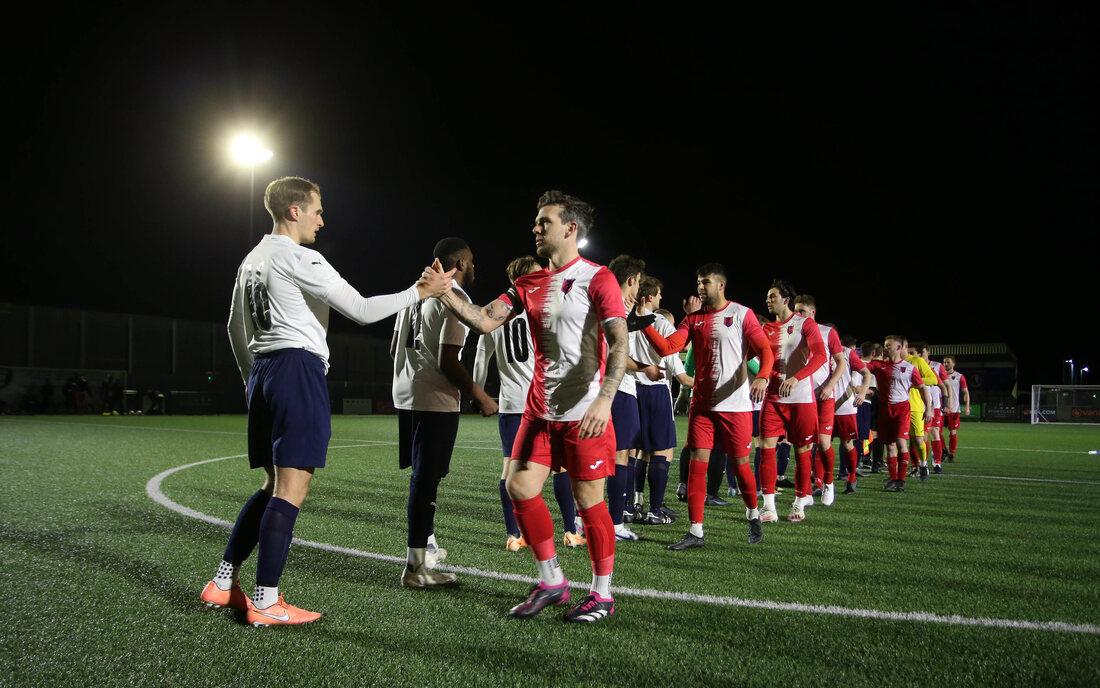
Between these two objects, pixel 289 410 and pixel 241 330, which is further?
pixel 241 330

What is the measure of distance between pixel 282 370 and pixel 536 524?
5.06 feet

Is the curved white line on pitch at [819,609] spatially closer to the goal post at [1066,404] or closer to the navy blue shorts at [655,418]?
the navy blue shorts at [655,418]

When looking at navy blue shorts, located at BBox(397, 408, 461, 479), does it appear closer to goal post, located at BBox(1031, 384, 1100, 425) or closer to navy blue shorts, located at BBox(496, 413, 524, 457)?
navy blue shorts, located at BBox(496, 413, 524, 457)

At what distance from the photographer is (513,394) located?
5.95 metres

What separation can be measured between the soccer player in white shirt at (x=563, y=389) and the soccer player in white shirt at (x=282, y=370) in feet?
1.96

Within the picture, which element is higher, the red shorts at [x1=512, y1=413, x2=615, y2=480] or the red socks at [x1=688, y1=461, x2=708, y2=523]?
the red shorts at [x1=512, y1=413, x2=615, y2=480]

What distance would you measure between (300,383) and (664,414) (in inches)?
179

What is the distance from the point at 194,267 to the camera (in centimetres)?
4297

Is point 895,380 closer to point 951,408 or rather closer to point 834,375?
point 834,375

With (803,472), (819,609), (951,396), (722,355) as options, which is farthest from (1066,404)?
(819,609)

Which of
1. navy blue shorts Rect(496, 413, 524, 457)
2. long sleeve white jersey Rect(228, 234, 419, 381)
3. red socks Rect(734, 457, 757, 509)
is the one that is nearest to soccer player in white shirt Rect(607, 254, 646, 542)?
navy blue shorts Rect(496, 413, 524, 457)

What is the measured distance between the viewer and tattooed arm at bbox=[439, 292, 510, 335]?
3.95 m

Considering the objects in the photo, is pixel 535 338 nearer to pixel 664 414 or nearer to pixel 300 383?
pixel 300 383

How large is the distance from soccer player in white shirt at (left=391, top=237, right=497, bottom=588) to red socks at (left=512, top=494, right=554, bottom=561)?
0.66 m
